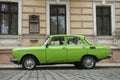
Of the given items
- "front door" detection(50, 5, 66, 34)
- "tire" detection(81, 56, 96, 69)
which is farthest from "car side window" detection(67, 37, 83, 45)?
"front door" detection(50, 5, 66, 34)

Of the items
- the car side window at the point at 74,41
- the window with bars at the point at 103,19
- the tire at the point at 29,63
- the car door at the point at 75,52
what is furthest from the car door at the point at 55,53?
the window with bars at the point at 103,19

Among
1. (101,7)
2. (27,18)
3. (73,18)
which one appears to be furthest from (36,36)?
(101,7)

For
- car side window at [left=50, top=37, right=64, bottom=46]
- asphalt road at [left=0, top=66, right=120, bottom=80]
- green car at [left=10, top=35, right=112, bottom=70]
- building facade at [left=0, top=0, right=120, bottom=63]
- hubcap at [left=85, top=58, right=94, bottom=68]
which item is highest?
building facade at [left=0, top=0, right=120, bottom=63]

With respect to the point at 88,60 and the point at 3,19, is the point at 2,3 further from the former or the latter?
the point at 88,60

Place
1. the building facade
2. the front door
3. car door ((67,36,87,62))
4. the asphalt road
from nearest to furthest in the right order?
the asphalt road < car door ((67,36,87,62)) < the building facade < the front door

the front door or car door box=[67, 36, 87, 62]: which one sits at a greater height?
the front door

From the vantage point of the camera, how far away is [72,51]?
1755 centimetres

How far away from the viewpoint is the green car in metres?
17.4

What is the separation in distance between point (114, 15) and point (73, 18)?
2.97 metres

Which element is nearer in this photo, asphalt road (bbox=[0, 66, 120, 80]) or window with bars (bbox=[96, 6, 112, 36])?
asphalt road (bbox=[0, 66, 120, 80])

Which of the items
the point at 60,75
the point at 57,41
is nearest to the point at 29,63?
the point at 57,41

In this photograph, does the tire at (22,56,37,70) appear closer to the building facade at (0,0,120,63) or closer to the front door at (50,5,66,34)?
the building facade at (0,0,120,63)

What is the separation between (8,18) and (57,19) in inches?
133

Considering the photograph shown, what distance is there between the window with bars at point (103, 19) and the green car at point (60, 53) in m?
5.94
